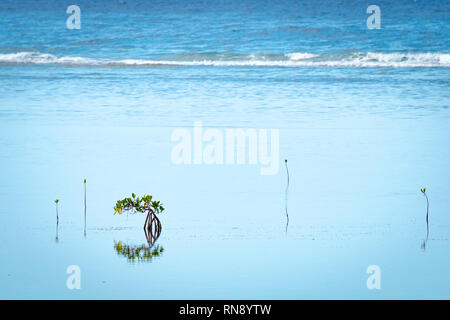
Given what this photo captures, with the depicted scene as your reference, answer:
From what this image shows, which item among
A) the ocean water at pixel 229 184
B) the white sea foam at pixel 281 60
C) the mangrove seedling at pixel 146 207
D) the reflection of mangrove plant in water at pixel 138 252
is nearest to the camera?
the ocean water at pixel 229 184

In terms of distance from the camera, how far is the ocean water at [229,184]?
4.51 meters

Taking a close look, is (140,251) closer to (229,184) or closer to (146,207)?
(146,207)

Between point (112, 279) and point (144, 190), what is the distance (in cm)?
207

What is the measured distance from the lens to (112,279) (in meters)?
4.46

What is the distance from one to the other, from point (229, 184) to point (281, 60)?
15.9 metres

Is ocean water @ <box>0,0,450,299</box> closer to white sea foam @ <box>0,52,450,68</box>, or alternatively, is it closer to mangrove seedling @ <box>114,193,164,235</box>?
mangrove seedling @ <box>114,193,164,235</box>

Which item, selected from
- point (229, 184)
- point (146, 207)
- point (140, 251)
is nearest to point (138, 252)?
point (140, 251)

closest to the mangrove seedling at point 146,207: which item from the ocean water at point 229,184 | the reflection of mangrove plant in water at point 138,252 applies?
the ocean water at point 229,184

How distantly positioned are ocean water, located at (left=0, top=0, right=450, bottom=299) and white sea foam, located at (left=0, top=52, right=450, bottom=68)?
8.59 feet

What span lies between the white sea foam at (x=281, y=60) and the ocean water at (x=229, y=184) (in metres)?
2.62

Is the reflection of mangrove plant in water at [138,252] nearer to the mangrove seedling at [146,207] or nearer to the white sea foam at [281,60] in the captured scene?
the mangrove seedling at [146,207]

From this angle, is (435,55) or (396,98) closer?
(396,98)
